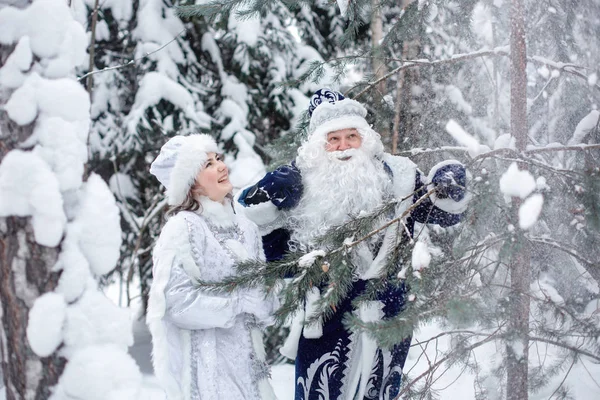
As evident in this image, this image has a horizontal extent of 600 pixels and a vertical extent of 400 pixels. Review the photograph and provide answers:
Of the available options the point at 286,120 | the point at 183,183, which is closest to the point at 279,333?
the point at 286,120

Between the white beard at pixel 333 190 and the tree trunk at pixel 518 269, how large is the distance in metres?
0.84

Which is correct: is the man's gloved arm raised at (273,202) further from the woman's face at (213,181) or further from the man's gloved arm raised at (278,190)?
the woman's face at (213,181)

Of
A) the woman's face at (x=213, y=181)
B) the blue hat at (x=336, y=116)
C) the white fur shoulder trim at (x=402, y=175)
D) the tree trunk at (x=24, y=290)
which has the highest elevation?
the blue hat at (x=336, y=116)

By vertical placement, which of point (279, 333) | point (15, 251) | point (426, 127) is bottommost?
point (15, 251)

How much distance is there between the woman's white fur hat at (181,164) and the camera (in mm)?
3070

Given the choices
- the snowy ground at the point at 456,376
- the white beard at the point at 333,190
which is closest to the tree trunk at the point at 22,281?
the snowy ground at the point at 456,376

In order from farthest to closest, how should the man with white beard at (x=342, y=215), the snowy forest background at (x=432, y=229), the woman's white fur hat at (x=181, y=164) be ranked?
the man with white beard at (x=342, y=215) < the woman's white fur hat at (x=181, y=164) < the snowy forest background at (x=432, y=229)

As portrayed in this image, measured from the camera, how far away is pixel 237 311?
294 cm

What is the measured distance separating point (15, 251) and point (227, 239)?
1.01 metres

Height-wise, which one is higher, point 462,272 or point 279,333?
point 279,333

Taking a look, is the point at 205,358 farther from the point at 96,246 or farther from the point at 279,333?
the point at 279,333

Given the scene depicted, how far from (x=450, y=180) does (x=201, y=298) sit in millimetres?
1243

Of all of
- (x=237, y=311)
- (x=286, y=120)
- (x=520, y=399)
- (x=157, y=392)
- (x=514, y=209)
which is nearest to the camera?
(x=514, y=209)

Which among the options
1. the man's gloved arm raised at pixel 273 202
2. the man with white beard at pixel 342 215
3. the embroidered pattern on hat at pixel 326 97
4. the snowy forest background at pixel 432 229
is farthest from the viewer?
the embroidered pattern on hat at pixel 326 97
